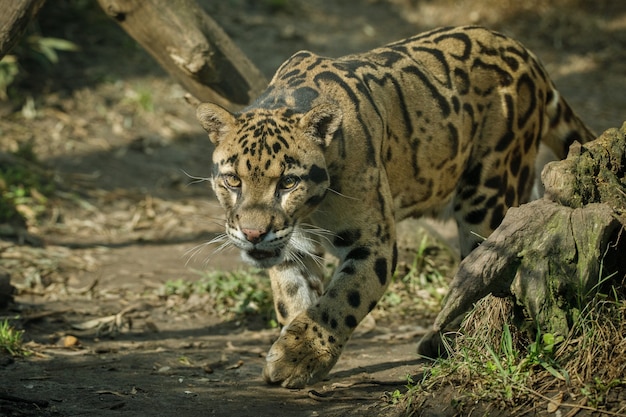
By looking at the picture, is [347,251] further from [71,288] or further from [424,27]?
[424,27]

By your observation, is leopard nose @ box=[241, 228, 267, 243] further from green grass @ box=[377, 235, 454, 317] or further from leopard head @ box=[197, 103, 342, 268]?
green grass @ box=[377, 235, 454, 317]

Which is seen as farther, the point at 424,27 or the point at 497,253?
the point at 424,27

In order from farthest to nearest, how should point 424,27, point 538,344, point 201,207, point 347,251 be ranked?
point 424,27 < point 201,207 < point 347,251 < point 538,344

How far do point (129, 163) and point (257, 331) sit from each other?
18.4ft

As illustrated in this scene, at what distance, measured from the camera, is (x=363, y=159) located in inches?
256

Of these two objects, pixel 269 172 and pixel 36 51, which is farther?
pixel 36 51

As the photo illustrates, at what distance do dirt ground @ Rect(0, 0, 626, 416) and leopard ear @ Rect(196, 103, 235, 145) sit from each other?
152cm

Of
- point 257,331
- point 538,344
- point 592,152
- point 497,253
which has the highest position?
point 592,152

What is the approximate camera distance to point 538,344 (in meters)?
4.89

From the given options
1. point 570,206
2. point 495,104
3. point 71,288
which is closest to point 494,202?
point 495,104

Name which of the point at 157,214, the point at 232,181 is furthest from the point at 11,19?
the point at 157,214

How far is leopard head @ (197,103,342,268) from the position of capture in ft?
19.4

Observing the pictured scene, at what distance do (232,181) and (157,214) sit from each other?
5.74 metres

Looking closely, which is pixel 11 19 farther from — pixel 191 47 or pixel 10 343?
pixel 10 343
